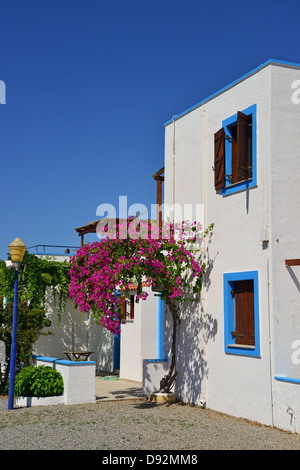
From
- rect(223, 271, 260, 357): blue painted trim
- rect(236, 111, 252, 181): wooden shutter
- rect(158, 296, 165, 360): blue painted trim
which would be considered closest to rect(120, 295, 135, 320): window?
rect(158, 296, 165, 360): blue painted trim

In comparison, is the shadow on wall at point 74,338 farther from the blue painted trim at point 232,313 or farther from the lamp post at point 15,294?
the blue painted trim at point 232,313

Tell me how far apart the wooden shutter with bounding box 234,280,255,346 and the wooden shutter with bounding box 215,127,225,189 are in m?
2.19

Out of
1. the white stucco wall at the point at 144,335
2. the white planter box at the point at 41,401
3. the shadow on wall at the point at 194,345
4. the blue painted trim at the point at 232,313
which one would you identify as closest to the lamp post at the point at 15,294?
the white planter box at the point at 41,401

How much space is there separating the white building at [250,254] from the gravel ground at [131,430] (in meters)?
0.63

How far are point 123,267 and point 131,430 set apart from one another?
123 inches

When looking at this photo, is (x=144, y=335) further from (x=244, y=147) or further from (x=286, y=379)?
(x=244, y=147)

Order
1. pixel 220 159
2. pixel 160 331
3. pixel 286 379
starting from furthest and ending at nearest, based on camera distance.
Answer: pixel 160 331 < pixel 220 159 < pixel 286 379

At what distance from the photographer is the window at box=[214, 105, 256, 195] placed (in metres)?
10.7

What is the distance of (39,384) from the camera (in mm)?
12211

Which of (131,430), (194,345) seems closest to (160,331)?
(194,345)

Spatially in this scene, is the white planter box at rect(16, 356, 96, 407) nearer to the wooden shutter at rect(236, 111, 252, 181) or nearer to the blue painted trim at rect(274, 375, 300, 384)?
the blue painted trim at rect(274, 375, 300, 384)

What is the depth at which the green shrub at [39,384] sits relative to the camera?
40.2ft

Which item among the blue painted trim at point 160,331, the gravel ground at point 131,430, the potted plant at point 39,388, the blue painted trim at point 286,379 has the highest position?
the blue painted trim at point 160,331

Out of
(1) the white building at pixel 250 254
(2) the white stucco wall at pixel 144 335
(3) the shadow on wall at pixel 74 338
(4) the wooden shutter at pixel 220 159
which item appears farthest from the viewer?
(3) the shadow on wall at pixel 74 338
